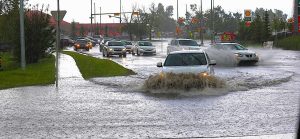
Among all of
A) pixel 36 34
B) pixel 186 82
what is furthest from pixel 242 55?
pixel 186 82

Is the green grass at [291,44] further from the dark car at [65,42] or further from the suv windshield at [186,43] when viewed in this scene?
the dark car at [65,42]

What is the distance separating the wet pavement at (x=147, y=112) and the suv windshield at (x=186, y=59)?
131cm

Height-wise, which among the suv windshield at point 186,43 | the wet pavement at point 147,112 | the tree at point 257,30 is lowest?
the wet pavement at point 147,112

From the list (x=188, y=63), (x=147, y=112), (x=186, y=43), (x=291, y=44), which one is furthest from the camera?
(x=291, y=44)

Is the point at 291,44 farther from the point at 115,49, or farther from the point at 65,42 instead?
the point at 65,42

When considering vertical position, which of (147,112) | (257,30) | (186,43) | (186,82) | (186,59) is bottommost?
(147,112)

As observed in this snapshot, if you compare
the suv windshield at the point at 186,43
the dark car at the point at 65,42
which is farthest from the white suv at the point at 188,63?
the dark car at the point at 65,42

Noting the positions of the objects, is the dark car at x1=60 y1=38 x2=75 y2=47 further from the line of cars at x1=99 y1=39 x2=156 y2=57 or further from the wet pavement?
the wet pavement

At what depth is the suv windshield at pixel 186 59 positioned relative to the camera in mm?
17766

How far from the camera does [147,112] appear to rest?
1227 centimetres

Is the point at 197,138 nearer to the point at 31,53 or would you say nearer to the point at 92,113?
the point at 92,113

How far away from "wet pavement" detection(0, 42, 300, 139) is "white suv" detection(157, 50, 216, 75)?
0.94 metres

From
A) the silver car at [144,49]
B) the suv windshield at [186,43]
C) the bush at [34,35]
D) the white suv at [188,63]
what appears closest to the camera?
the white suv at [188,63]

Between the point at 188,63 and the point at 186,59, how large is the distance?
251 millimetres
